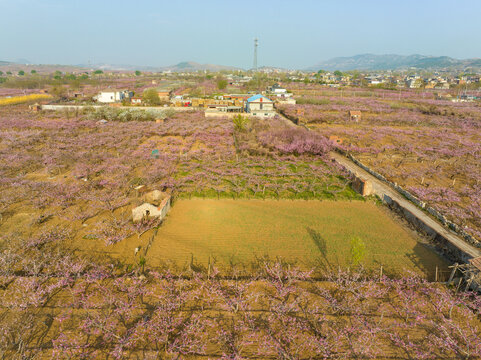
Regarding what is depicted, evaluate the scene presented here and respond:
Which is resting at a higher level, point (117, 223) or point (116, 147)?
point (116, 147)

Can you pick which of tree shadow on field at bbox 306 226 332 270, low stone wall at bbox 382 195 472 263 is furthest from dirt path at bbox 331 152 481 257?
tree shadow on field at bbox 306 226 332 270

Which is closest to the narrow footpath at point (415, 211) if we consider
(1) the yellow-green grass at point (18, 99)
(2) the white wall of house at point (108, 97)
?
(2) the white wall of house at point (108, 97)

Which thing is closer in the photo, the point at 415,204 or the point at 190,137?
the point at 415,204

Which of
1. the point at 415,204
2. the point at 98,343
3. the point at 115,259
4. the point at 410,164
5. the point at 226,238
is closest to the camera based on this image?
the point at 98,343

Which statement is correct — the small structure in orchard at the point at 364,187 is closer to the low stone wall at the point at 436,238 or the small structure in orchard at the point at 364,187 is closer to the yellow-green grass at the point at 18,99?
the low stone wall at the point at 436,238

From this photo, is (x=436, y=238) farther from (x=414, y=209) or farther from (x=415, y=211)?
(x=414, y=209)

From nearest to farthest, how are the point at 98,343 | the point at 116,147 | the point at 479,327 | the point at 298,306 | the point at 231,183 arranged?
1. the point at 98,343
2. the point at 479,327
3. the point at 298,306
4. the point at 231,183
5. the point at 116,147

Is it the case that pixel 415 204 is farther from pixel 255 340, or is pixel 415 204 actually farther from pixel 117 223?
pixel 117 223

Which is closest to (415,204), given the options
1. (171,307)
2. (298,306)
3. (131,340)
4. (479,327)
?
(479,327)
